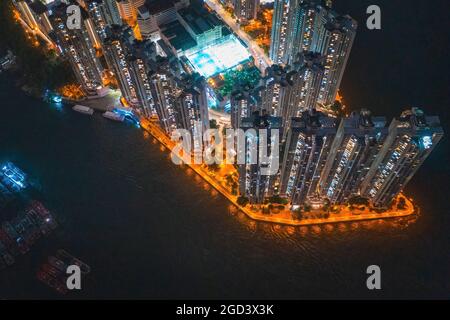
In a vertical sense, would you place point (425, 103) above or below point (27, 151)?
above

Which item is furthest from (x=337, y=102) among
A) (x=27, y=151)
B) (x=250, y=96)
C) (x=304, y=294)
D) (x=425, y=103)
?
(x=27, y=151)

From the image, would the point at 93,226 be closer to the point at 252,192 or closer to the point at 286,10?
the point at 252,192

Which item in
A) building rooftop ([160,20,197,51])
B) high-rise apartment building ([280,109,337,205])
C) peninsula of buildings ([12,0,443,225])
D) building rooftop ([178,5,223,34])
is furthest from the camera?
building rooftop ([178,5,223,34])

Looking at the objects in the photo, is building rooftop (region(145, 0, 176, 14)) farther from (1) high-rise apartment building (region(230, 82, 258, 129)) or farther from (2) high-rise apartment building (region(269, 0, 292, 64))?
(1) high-rise apartment building (region(230, 82, 258, 129))

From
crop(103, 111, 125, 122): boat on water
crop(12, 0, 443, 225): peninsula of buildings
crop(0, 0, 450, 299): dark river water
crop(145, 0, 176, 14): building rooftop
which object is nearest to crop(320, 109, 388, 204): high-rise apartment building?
crop(12, 0, 443, 225): peninsula of buildings

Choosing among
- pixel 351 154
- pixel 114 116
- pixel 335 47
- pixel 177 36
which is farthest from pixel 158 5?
pixel 351 154

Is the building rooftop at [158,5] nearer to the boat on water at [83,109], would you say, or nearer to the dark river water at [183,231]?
the boat on water at [83,109]
